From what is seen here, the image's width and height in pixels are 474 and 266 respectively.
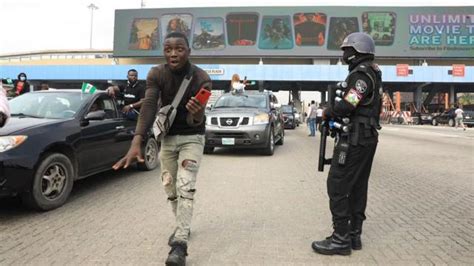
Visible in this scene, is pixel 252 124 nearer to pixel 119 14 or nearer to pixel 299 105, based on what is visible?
pixel 299 105

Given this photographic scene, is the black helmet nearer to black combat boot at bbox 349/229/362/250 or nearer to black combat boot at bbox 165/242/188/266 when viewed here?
black combat boot at bbox 349/229/362/250

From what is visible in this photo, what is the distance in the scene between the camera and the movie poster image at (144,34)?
60.8 meters

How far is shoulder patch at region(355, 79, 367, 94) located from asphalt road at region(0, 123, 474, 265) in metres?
1.49

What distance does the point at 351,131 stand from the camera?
155 inches

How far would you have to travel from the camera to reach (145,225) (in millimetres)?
4867

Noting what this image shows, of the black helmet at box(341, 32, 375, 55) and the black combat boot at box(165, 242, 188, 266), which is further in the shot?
the black helmet at box(341, 32, 375, 55)

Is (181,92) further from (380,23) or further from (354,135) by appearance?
(380,23)

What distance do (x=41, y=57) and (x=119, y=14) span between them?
41081 millimetres

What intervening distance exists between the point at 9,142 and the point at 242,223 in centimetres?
277

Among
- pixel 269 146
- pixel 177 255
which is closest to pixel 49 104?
pixel 177 255

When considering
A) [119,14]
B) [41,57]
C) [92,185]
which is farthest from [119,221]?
[41,57]

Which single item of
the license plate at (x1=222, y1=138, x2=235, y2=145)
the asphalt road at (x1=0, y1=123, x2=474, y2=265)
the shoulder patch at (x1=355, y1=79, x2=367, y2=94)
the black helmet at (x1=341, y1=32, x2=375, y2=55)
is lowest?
the asphalt road at (x1=0, y1=123, x2=474, y2=265)

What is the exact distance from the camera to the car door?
6.25m

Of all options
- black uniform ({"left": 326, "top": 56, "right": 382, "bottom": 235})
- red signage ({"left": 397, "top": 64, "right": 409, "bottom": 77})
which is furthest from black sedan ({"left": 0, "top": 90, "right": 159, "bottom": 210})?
red signage ({"left": 397, "top": 64, "right": 409, "bottom": 77})
